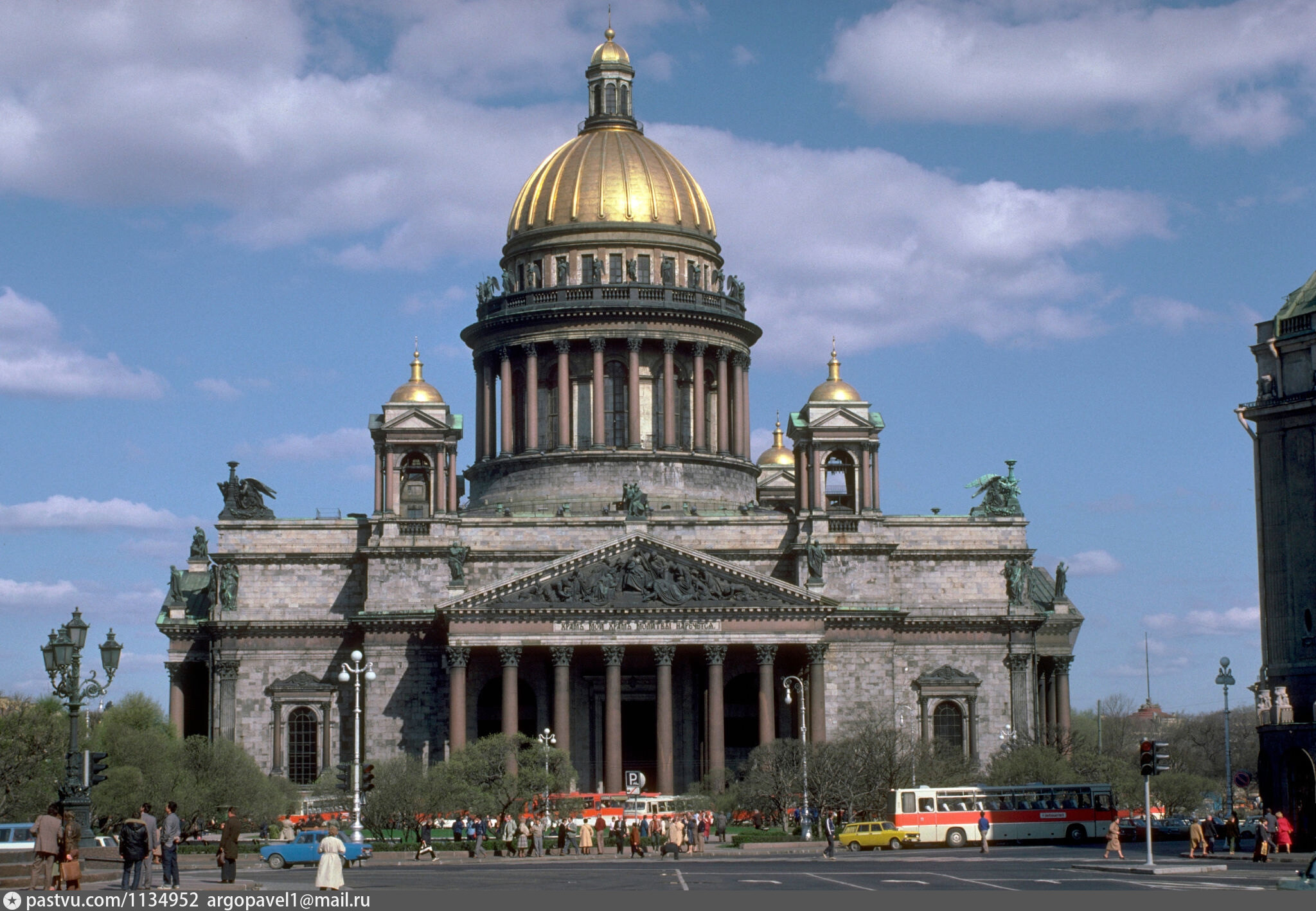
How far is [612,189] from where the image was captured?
117062 mm

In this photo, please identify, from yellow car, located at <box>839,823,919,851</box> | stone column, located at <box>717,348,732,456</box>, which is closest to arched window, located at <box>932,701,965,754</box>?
stone column, located at <box>717,348,732,456</box>

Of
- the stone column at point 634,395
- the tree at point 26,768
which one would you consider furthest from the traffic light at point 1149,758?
the stone column at point 634,395

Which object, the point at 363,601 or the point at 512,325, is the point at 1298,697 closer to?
the point at 363,601

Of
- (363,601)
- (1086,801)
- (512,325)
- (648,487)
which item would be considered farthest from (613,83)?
(1086,801)

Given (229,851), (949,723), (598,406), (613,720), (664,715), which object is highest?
(598,406)

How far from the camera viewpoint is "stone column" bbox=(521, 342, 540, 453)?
11419 cm

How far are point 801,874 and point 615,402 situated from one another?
6243 centimetres

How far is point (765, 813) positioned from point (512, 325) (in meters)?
36.8

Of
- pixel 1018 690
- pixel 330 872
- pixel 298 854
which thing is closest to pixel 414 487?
pixel 1018 690

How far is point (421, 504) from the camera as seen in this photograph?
10669cm

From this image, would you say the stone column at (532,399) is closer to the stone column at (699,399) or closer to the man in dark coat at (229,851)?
the stone column at (699,399)

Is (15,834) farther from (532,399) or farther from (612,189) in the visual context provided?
(612,189)

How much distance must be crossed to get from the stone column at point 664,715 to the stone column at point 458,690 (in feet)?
29.1

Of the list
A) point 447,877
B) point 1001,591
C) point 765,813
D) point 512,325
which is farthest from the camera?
point 512,325
